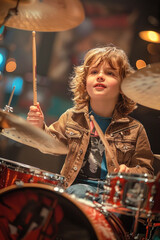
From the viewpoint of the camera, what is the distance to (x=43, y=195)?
999 millimetres

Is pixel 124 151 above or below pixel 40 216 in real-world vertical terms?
above

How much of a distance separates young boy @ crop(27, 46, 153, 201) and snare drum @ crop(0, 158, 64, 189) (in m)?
0.26

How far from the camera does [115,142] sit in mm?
1544

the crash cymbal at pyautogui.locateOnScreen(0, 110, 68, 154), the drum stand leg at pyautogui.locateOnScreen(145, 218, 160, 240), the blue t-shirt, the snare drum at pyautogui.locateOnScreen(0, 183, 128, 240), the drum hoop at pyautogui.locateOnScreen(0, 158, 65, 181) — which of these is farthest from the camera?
the blue t-shirt

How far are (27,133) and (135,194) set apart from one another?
0.44 m

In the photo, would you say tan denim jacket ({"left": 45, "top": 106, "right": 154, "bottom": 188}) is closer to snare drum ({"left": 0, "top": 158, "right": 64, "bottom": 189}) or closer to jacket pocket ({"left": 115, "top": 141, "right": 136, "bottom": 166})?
jacket pocket ({"left": 115, "top": 141, "right": 136, "bottom": 166})

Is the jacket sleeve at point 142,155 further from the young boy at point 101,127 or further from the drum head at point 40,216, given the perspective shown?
the drum head at point 40,216

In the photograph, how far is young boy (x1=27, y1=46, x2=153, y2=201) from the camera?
1511mm

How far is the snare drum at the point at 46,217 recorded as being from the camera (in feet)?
3.18

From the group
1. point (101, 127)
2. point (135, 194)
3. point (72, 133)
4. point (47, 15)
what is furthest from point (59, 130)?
point (135, 194)

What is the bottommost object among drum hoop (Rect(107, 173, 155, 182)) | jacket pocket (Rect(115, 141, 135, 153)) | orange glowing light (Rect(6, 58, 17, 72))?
drum hoop (Rect(107, 173, 155, 182))

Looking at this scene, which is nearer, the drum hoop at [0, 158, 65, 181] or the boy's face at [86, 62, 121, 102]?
the drum hoop at [0, 158, 65, 181]

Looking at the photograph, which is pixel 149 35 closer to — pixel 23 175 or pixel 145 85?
pixel 145 85

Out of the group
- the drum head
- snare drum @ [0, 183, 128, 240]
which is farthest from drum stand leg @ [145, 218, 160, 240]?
the drum head
